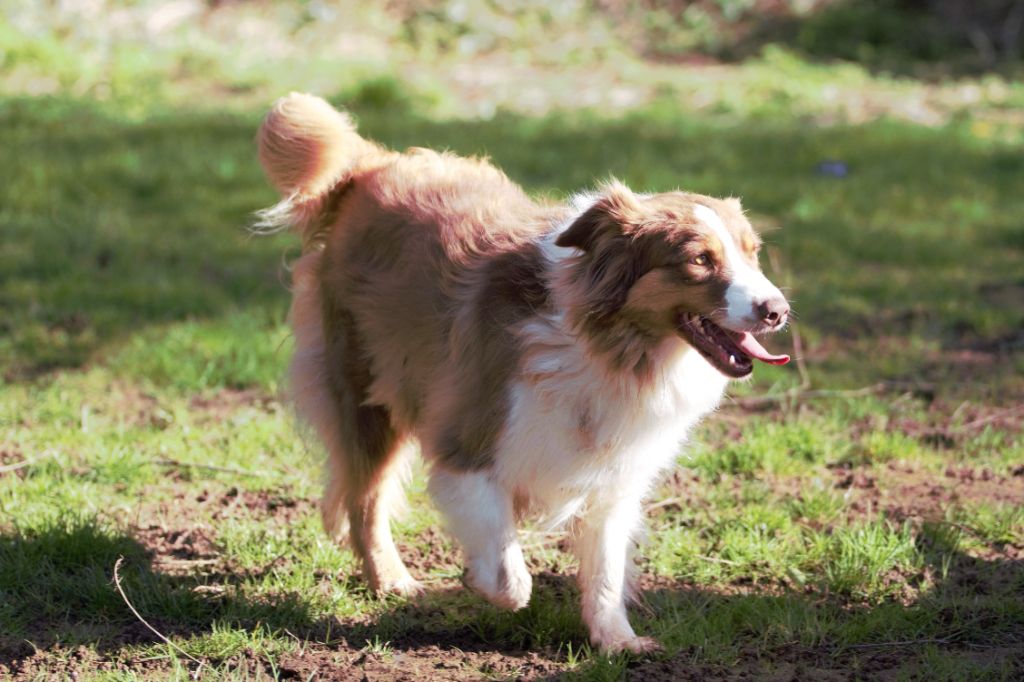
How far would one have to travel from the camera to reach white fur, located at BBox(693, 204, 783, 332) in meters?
3.58

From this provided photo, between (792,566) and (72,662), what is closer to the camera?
(72,662)

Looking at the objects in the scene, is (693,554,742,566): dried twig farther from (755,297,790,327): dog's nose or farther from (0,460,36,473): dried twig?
(0,460,36,473): dried twig

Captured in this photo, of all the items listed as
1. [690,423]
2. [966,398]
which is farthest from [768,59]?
[690,423]

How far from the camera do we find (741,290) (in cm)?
360

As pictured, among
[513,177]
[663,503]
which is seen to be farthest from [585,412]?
[513,177]

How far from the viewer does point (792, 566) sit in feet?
15.6

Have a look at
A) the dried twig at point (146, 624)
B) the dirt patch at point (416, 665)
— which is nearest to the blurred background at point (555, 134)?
the dried twig at point (146, 624)

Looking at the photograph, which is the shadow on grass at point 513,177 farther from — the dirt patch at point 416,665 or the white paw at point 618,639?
the white paw at point 618,639

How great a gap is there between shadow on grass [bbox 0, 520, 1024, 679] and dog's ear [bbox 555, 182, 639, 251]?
51.7 inches

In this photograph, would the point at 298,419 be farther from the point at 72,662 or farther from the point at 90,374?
the point at 90,374

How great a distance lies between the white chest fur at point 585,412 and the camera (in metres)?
3.81

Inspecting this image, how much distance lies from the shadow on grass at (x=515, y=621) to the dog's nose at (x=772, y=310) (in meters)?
1.15

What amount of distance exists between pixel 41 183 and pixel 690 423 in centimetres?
671

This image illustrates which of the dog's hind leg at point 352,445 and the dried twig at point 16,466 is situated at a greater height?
the dog's hind leg at point 352,445
